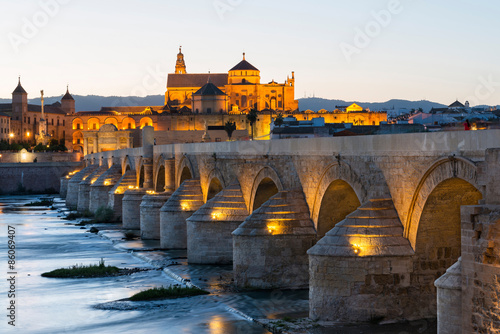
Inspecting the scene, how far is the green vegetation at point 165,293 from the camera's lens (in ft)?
60.0

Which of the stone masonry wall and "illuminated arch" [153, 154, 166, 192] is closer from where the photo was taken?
the stone masonry wall

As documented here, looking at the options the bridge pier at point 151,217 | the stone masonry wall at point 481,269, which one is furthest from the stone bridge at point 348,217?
the bridge pier at point 151,217

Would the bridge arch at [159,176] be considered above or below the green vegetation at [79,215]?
above

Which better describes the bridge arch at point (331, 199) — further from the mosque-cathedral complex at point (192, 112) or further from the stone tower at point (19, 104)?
the stone tower at point (19, 104)

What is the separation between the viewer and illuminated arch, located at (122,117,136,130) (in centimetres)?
12031

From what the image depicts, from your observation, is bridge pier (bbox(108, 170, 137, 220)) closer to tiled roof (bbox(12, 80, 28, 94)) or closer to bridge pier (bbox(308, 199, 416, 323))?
bridge pier (bbox(308, 199, 416, 323))

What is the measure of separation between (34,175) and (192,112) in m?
36.5

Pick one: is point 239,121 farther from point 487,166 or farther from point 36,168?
point 487,166

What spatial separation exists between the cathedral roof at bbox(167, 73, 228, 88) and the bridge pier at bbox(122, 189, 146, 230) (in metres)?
90.1

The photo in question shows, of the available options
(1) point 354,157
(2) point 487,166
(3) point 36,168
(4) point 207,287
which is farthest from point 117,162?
(2) point 487,166

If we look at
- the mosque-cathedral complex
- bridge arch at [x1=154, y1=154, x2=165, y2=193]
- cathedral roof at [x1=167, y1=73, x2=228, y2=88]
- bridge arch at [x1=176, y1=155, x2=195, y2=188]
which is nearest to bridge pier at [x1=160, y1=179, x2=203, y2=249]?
bridge arch at [x1=176, y1=155, x2=195, y2=188]

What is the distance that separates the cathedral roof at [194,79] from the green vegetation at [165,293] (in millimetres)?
107644

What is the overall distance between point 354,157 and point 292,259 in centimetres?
336

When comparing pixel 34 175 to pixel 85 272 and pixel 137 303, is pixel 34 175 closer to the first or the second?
pixel 85 272
